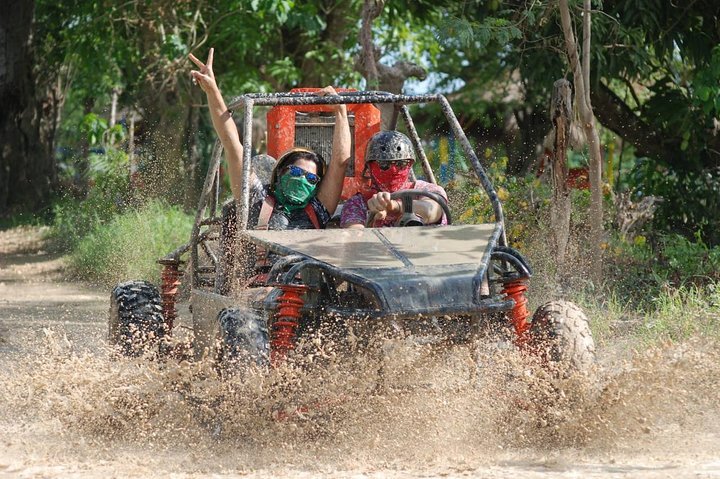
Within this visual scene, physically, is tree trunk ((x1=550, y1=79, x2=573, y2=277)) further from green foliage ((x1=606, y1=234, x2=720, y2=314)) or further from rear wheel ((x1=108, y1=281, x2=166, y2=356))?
rear wheel ((x1=108, y1=281, x2=166, y2=356))

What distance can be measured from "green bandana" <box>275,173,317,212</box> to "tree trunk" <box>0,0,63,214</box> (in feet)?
42.8

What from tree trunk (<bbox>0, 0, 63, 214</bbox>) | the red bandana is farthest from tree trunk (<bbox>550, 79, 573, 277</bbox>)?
tree trunk (<bbox>0, 0, 63, 214</bbox>)

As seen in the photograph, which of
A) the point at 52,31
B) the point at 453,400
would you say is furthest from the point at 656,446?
the point at 52,31

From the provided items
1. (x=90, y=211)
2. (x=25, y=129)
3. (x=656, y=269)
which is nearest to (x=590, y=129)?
(x=656, y=269)

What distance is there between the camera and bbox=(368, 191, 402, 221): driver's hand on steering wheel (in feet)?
18.9

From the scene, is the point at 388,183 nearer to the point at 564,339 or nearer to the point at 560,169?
the point at 564,339

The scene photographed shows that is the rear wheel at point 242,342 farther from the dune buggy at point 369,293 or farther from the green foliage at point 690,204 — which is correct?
the green foliage at point 690,204

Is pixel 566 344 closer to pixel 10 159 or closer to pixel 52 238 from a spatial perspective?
pixel 52 238

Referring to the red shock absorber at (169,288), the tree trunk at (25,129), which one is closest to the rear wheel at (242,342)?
the red shock absorber at (169,288)

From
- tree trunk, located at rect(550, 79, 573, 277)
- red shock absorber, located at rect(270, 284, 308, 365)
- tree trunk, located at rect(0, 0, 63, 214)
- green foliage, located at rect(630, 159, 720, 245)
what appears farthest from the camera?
tree trunk, located at rect(0, 0, 63, 214)

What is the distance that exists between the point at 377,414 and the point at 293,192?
1642 millimetres

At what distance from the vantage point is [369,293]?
4.80 m

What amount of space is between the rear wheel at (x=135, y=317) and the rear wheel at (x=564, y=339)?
2.08 m

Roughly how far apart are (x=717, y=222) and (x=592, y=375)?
5.66 meters
